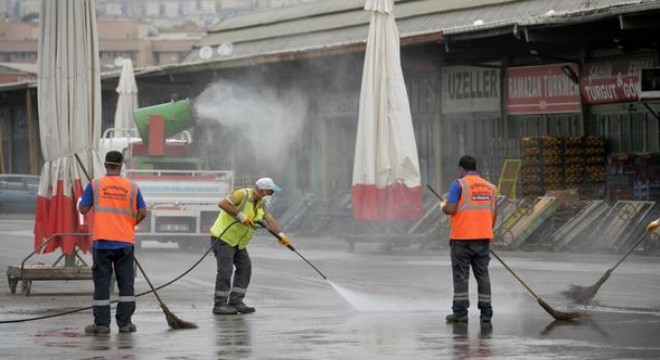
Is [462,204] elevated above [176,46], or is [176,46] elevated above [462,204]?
[176,46]

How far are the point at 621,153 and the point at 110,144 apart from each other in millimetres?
11017

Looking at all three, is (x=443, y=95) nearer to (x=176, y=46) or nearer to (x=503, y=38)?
(x=503, y=38)

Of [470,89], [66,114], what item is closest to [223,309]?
[66,114]

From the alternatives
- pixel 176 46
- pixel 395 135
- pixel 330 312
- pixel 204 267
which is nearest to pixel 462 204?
pixel 330 312

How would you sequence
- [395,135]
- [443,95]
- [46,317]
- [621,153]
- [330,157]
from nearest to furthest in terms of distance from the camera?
[46,317] < [395,135] < [621,153] < [443,95] < [330,157]

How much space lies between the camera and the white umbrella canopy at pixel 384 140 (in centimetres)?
2759

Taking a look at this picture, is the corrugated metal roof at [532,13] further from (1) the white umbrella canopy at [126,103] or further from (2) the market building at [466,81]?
(1) the white umbrella canopy at [126,103]

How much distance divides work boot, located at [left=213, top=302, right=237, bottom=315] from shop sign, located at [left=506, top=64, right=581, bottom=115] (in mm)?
16985

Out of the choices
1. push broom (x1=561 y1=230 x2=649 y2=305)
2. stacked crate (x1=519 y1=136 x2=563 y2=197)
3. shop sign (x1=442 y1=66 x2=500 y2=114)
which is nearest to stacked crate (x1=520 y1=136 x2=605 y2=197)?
stacked crate (x1=519 y1=136 x2=563 y2=197)

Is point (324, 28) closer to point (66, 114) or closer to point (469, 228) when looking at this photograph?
point (66, 114)

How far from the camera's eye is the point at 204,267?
24.3 metres

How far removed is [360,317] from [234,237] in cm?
177

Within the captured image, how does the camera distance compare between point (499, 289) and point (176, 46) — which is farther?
point (176, 46)

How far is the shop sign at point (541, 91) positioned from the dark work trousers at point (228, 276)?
54.7 ft
